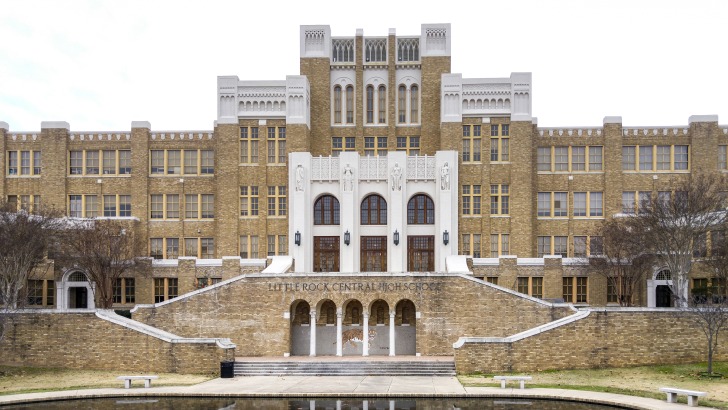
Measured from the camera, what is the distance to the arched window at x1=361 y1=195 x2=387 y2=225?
50.4 m

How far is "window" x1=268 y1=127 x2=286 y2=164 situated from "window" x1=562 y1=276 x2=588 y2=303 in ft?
68.6

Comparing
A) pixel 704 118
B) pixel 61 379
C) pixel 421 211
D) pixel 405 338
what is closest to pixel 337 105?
pixel 421 211

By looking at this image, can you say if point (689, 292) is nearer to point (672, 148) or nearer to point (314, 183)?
point (672, 148)

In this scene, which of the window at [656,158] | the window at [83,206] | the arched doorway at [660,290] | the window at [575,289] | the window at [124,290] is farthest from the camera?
the window at [83,206]

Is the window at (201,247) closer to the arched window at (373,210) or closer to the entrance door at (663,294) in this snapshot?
the arched window at (373,210)

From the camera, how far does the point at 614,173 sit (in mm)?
54156

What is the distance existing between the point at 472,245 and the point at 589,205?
8.95m

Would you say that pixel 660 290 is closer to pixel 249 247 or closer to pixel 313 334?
pixel 313 334

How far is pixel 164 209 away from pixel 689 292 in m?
35.6

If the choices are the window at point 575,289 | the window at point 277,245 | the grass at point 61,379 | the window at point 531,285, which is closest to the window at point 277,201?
the window at point 277,245

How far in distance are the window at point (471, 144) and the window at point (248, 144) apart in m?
14.5

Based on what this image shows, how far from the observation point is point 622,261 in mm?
47562

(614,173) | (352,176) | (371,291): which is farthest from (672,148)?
(371,291)

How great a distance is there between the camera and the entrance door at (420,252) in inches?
1969
